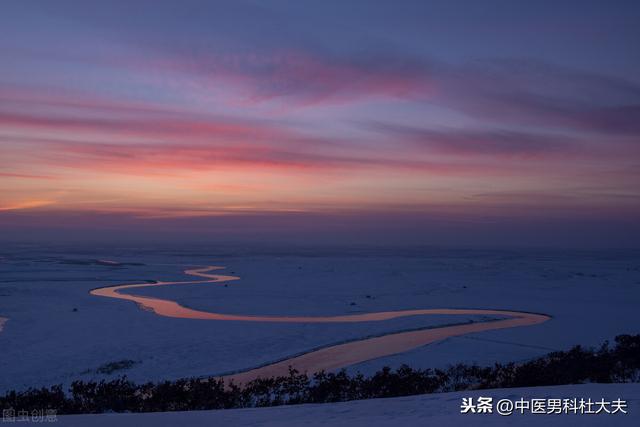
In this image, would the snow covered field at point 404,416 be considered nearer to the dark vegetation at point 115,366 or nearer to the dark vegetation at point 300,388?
the dark vegetation at point 300,388

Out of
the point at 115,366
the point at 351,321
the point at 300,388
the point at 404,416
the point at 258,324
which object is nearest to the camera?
the point at 404,416

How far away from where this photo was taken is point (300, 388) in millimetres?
11797

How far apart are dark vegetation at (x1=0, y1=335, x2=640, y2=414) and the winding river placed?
2.17 m

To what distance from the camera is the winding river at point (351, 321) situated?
15.9 metres

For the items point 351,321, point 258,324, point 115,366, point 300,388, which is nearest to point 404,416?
point 300,388

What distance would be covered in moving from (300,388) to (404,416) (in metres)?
4.89

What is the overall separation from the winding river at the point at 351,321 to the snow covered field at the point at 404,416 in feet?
20.8

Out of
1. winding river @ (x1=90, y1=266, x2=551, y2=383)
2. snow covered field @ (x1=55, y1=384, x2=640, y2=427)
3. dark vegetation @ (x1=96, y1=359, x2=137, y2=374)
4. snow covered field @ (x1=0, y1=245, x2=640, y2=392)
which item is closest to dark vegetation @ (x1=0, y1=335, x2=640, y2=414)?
winding river @ (x1=90, y1=266, x2=551, y2=383)

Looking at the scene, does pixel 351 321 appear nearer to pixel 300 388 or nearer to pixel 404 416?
pixel 300 388

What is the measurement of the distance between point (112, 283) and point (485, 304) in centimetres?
2639

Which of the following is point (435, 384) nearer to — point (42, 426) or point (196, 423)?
point (196, 423)

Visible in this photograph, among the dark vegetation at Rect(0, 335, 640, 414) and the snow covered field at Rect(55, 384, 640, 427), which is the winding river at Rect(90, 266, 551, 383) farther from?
the snow covered field at Rect(55, 384, 640, 427)

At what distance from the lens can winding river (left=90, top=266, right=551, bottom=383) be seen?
1590cm

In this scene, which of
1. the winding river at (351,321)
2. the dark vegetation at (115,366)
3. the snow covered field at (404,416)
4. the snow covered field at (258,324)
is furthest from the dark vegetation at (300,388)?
the snow covered field at (258,324)
